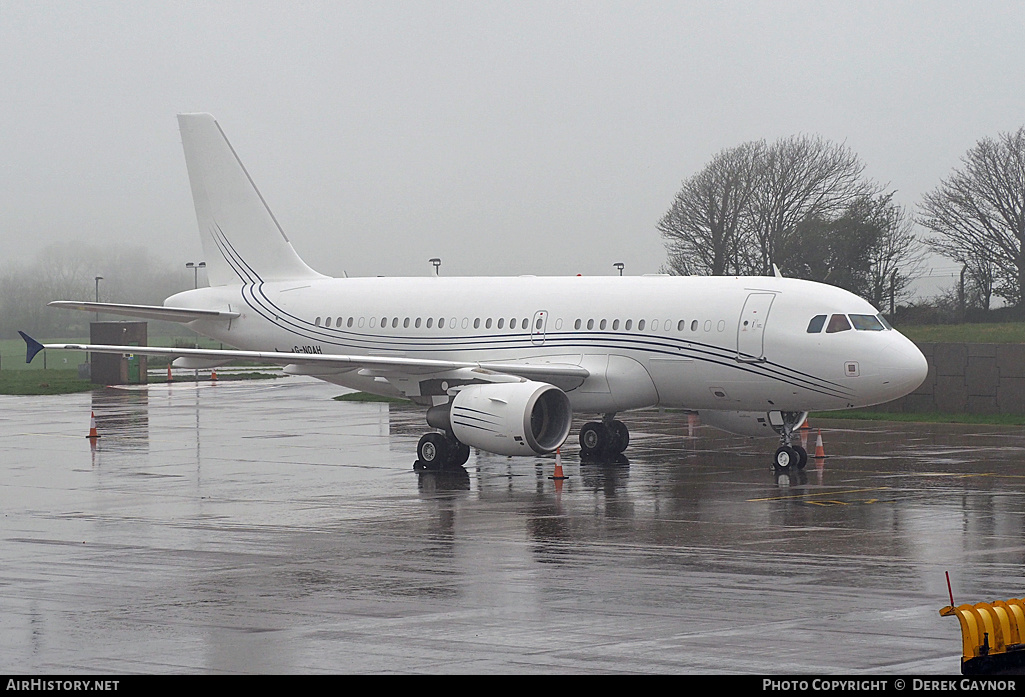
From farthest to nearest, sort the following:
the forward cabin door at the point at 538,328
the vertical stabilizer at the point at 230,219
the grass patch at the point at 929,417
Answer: the grass patch at the point at 929,417 → the vertical stabilizer at the point at 230,219 → the forward cabin door at the point at 538,328

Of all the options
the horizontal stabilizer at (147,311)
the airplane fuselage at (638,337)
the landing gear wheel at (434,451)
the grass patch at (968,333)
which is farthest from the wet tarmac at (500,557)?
the grass patch at (968,333)

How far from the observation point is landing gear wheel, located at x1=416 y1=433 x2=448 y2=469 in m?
25.9

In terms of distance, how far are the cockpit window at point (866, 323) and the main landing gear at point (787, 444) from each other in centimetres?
202

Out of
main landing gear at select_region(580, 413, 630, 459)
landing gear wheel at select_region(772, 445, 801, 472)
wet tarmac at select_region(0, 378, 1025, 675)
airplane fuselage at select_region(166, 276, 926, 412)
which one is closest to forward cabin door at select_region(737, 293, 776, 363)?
airplane fuselage at select_region(166, 276, 926, 412)

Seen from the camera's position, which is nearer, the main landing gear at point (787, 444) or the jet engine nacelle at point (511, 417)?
the jet engine nacelle at point (511, 417)

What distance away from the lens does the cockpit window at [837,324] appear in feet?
82.6

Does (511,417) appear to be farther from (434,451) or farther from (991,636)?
(991,636)

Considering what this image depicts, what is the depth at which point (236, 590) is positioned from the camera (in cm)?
1444

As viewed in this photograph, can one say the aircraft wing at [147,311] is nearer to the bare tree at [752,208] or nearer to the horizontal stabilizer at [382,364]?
the horizontal stabilizer at [382,364]

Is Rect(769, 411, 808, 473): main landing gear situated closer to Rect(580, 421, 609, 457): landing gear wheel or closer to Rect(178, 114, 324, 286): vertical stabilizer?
Rect(580, 421, 609, 457): landing gear wheel

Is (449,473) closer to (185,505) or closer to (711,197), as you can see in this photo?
(185,505)

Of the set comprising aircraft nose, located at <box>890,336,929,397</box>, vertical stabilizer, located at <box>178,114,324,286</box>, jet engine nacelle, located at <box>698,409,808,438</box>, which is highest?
vertical stabilizer, located at <box>178,114,324,286</box>

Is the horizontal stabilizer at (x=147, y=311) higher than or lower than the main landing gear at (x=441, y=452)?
higher

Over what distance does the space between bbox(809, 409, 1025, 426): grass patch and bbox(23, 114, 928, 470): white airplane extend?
385 inches
